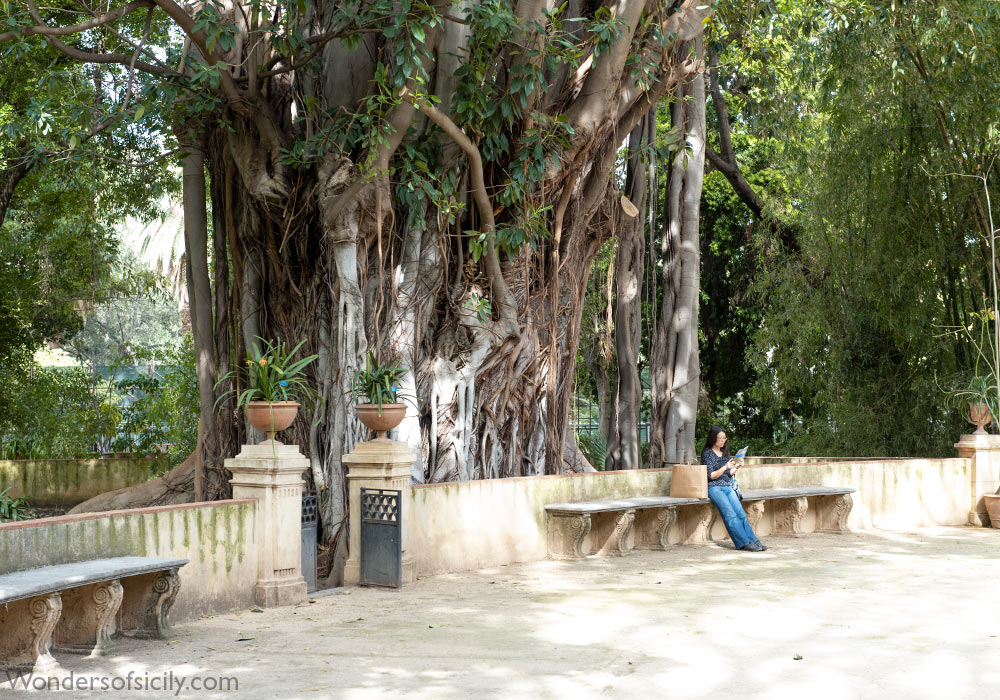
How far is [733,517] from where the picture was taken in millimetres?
10016

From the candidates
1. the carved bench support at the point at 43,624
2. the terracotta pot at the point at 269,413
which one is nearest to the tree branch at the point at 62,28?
the terracotta pot at the point at 269,413

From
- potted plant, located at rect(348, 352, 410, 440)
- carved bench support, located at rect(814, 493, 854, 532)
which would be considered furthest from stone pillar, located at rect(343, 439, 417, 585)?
carved bench support, located at rect(814, 493, 854, 532)

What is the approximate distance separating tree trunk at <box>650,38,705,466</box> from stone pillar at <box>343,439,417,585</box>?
604 centimetres

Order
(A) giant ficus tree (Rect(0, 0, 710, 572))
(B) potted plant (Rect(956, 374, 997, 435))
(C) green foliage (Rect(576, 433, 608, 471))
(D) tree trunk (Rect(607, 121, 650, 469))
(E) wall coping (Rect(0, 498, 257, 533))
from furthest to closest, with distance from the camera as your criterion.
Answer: (C) green foliage (Rect(576, 433, 608, 471)) < (D) tree trunk (Rect(607, 121, 650, 469)) < (B) potted plant (Rect(956, 374, 997, 435)) < (A) giant ficus tree (Rect(0, 0, 710, 572)) < (E) wall coping (Rect(0, 498, 257, 533))

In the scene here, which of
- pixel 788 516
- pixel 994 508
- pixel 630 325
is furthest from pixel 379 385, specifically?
pixel 994 508

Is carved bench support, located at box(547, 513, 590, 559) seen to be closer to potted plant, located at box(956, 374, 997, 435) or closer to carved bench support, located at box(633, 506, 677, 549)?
carved bench support, located at box(633, 506, 677, 549)

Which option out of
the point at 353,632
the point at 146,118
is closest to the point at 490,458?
the point at 353,632

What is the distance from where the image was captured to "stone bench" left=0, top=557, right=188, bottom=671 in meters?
5.08

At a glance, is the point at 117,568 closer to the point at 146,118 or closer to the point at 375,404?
the point at 375,404

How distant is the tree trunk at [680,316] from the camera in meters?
13.5

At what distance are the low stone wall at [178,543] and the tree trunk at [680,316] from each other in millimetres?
7477

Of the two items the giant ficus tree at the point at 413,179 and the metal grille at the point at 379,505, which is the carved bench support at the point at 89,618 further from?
the giant ficus tree at the point at 413,179

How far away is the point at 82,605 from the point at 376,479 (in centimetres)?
266

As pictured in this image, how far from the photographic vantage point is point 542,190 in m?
9.73
